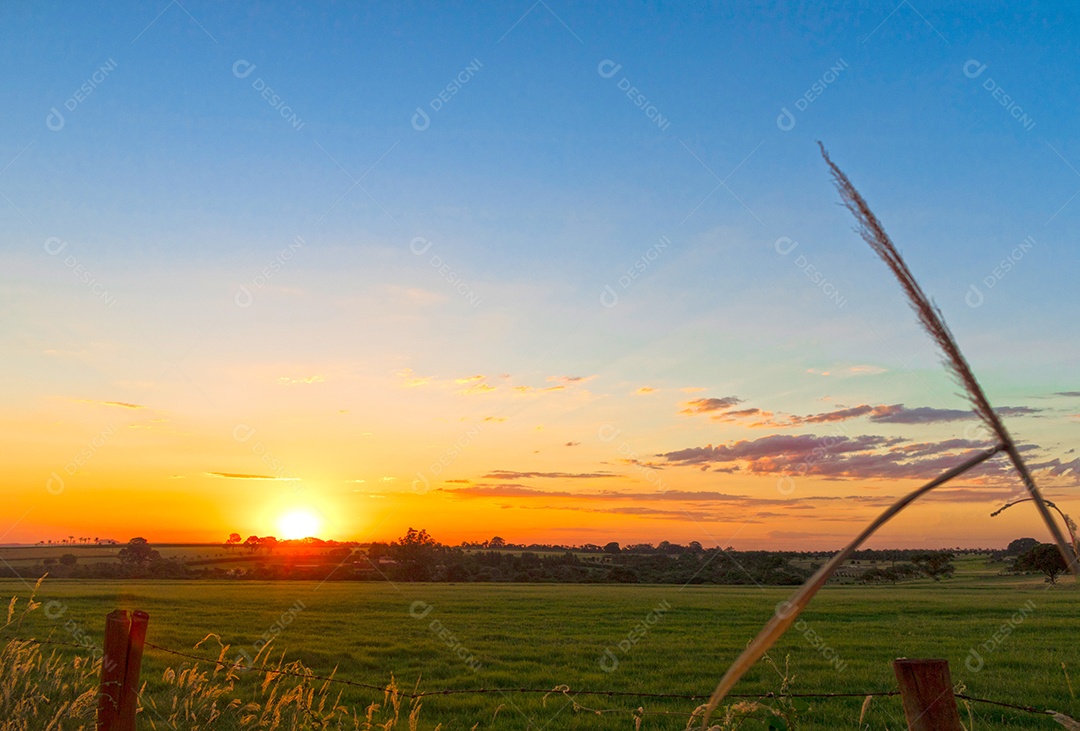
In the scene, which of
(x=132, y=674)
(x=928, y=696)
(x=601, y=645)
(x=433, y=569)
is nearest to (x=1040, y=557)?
(x=928, y=696)

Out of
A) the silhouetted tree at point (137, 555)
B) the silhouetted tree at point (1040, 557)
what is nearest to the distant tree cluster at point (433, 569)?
the silhouetted tree at point (137, 555)

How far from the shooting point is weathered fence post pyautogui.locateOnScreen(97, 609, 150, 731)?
3891 millimetres

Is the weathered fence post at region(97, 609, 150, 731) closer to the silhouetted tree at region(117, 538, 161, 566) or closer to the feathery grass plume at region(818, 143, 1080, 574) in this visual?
the feathery grass plume at region(818, 143, 1080, 574)

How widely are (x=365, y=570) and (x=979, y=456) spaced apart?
6549 cm

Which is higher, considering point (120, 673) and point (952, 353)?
point (952, 353)

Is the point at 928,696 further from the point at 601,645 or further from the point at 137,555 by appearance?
the point at 137,555

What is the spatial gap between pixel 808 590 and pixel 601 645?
18.8m

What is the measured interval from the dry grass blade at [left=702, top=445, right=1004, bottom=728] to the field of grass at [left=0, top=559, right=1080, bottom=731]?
13.4 ft

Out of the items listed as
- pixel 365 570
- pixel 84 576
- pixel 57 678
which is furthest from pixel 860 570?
pixel 57 678

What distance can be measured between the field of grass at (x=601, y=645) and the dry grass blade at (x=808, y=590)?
4096 millimetres

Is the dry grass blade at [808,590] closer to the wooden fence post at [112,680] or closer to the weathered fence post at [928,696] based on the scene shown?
the weathered fence post at [928,696]

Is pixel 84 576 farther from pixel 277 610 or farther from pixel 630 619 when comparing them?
pixel 630 619

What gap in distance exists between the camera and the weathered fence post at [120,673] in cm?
389

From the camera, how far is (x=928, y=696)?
7.54 feet
